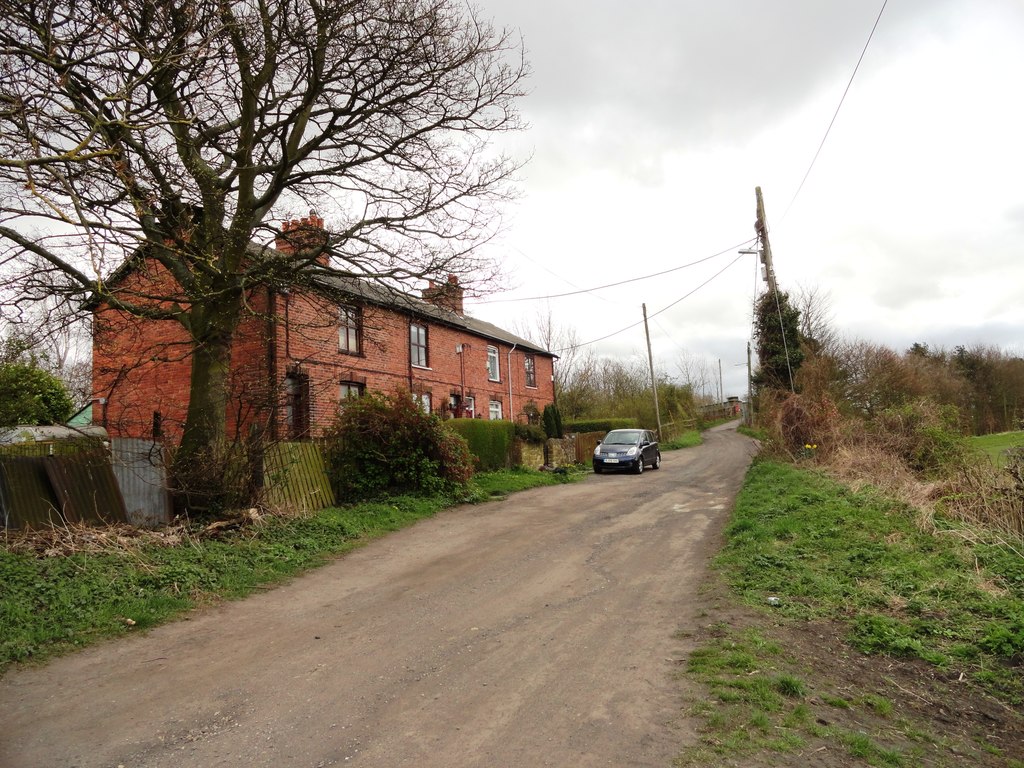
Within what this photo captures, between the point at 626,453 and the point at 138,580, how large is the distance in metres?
17.5

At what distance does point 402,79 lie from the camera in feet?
33.5

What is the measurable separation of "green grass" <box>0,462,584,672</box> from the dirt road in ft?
1.14

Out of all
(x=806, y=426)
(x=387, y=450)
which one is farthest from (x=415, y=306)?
(x=806, y=426)

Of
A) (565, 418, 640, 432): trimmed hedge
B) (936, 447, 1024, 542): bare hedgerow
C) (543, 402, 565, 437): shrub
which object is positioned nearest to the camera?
(936, 447, 1024, 542): bare hedgerow

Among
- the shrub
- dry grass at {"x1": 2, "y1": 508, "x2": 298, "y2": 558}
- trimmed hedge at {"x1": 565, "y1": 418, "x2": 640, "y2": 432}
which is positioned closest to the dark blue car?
the shrub

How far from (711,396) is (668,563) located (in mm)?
72495

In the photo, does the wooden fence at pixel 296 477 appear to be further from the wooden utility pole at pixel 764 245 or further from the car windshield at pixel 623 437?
the wooden utility pole at pixel 764 245

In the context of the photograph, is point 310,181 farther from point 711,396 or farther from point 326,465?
point 711,396

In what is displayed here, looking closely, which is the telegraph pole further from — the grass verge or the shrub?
the grass verge

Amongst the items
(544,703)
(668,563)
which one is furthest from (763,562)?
(544,703)

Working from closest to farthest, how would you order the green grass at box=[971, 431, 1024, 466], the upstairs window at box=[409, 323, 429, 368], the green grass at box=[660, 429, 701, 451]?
the green grass at box=[971, 431, 1024, 466]
the upstairs window at box=[409, 323, 429, 368]
the green grass at box=[660, 429, 701, 451]

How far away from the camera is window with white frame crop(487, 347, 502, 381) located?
1075 inches

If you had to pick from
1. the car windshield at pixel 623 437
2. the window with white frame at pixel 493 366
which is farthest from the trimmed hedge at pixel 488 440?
the window with white frame at pixel 493 366

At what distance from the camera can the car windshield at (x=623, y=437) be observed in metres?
23.2
